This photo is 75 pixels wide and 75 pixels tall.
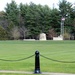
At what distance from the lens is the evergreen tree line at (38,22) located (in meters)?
101

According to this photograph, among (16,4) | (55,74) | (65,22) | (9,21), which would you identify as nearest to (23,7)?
(16,4)

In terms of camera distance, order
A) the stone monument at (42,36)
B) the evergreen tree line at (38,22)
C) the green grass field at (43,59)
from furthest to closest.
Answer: the evergreen tree line at (38,22)
the stone monument at (42,36)
the green grass field at (43,59)

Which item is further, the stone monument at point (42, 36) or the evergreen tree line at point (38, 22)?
the evergreen tree line at point (38, 22)

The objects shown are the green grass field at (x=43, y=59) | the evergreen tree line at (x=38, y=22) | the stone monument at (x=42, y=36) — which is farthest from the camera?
the evergreen tree line at (x=38, y=22)

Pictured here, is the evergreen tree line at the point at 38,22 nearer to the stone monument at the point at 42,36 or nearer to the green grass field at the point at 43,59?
the stone monument at the point at 42,36

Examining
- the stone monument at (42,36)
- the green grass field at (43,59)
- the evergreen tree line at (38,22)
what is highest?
the evergreen tree line at (38,22)

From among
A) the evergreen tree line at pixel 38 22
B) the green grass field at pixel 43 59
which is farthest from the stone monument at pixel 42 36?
the green grass field at pixel 43 59

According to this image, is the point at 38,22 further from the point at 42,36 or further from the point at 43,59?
the point at 43,59

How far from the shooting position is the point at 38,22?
340 ft

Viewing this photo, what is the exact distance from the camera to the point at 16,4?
112m

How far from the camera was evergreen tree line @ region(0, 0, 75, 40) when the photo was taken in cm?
10119

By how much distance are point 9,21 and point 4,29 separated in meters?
3.94

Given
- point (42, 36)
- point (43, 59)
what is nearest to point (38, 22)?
point (42, 36)

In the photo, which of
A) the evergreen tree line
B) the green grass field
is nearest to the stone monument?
the evergreen tree line
